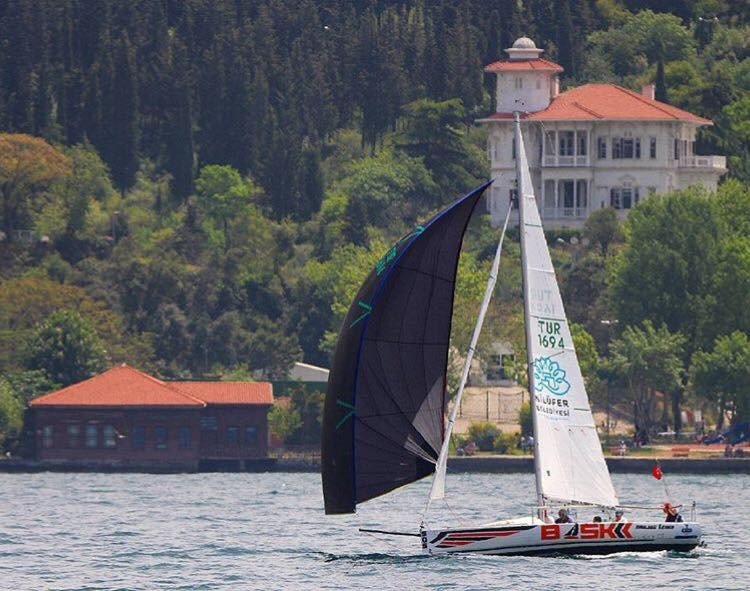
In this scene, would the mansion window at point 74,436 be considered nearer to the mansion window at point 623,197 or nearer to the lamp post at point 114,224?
the lamp post at point 114,224

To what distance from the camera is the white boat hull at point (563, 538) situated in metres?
58.7

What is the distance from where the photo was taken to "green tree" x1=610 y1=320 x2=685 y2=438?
11131cm

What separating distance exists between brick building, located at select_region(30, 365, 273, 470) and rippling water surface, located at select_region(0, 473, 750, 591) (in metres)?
9.91

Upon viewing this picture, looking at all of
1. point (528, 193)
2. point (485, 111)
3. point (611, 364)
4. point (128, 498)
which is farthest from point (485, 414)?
point (528, 193)

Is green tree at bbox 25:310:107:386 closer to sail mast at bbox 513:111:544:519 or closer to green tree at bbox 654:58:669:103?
green tree at bbox 654:58:669:103

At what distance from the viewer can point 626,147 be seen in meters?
144

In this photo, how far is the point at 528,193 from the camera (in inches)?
2309

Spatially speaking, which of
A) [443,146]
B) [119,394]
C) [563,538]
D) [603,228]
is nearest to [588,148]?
[443,146]

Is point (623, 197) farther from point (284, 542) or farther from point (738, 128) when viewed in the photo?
point (284, 542)

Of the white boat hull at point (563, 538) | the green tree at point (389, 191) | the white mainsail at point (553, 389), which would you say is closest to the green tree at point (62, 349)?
the green tree at point (389, 191)

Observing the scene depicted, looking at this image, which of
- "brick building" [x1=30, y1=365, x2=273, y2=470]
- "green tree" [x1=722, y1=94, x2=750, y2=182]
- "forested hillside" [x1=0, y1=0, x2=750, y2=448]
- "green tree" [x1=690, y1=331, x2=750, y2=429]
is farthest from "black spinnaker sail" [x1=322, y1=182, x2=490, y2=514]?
"green tree" [x1=722, y1=94, x2=750, y2=182]

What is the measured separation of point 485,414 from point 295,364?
430 inches

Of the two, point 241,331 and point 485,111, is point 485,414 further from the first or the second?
point 485,111

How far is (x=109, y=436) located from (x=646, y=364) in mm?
21066
